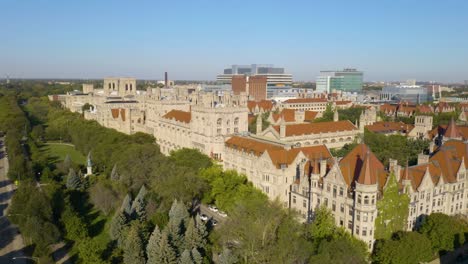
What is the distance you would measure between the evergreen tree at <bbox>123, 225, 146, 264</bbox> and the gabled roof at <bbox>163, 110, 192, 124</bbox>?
50480 millimetres

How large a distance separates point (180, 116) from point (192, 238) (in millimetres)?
55047

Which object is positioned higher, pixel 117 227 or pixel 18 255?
pixel 117 227

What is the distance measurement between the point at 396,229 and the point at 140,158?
52.9 m

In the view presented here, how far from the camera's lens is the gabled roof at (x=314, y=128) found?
3583 inches

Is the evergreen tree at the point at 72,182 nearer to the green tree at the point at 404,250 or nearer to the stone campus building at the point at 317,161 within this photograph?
the stone campus building at the point at 317,161

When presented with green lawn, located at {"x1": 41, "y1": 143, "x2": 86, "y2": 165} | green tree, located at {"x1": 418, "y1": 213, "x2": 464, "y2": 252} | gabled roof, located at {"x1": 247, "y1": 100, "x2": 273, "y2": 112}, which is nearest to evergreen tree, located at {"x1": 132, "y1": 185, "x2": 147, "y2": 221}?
green tree, located at {"x1": 418, "y1": 213, "x2": 464, "y2": 252}

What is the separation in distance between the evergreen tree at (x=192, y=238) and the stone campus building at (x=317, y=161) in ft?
55.9

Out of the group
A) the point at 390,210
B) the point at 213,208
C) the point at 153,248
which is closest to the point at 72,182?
the point at 213,208

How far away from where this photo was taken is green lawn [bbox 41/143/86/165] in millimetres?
117106

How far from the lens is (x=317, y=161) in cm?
6253

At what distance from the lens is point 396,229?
54.7m

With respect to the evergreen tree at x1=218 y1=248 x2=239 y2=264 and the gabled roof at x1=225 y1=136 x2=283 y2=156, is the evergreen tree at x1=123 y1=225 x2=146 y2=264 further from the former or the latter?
the gabled roof at x1=225 y1=136 x2=283 y2=156

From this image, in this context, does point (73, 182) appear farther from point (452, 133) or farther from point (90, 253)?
point (452, 133)

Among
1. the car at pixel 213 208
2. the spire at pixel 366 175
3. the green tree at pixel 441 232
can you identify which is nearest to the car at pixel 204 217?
the car at pixel 213 208
